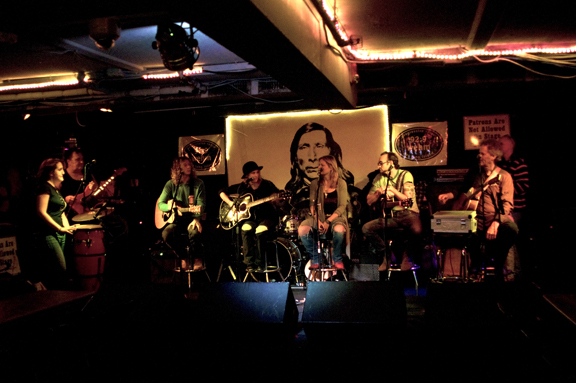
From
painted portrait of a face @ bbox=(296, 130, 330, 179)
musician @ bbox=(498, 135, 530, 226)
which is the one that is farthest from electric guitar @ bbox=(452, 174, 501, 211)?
painted portrait of a face @ bbox=(296, 130, 330, 179)

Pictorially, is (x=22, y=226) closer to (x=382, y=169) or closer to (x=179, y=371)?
(x=179, y=371)

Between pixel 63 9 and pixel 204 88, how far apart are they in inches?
137

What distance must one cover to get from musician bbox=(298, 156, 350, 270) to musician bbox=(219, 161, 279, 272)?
67cm

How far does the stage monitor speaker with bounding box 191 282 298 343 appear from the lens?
395 cm

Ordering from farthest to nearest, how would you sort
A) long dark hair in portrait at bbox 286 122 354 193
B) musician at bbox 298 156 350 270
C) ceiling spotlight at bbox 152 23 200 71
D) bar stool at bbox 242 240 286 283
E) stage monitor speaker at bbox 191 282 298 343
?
long dark hair in portrait at bbox 286 122 354 193 → bar stool at bbox 242 240 286 283 → musician at bbox 298 156 350 270 → ceiling spotlight at bbox 152 23 200 71 → stage monitor speaker at bbox 191 282 298 343

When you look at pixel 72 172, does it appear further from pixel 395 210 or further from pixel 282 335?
pixel 282 335

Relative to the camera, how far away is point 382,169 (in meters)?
6.56

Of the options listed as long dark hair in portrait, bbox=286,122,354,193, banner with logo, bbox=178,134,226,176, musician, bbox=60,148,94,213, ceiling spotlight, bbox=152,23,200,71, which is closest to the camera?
ceiling spotlight, bbox=152,23,200,71

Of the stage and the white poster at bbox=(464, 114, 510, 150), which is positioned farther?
the white poster at bbox=(464, 114, 510, 150)

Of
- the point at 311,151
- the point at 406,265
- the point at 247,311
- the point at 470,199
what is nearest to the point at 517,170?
the point at 470,199

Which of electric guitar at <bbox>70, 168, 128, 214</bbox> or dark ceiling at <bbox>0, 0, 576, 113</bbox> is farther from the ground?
dark ceiling at <bbox>0, 0, 576, 113</bbox>

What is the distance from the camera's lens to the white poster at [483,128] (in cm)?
705

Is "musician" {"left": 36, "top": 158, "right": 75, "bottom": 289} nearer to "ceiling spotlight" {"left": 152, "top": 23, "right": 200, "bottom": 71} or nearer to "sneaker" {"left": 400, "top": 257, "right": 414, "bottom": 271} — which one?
"ceiling spotlight" {"left": 152, "top": 23, "right": 200, "bottom": 71}

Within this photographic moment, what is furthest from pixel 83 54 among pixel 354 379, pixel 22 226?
pixel 354 379
